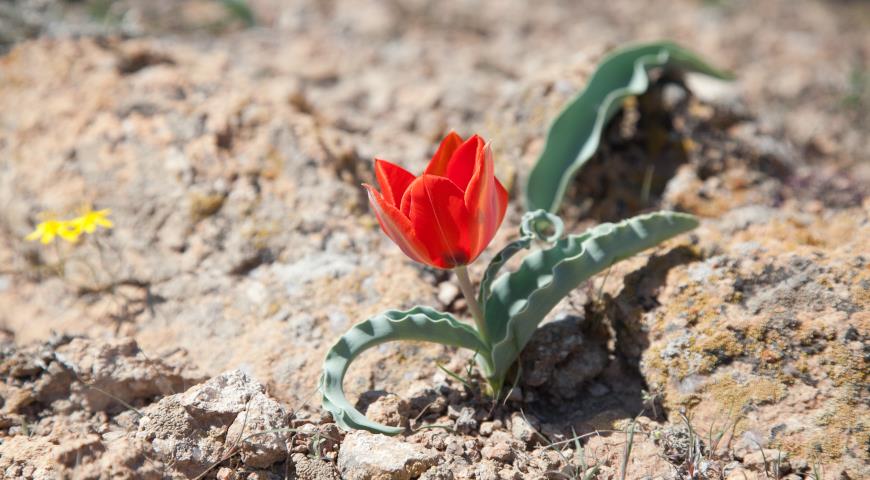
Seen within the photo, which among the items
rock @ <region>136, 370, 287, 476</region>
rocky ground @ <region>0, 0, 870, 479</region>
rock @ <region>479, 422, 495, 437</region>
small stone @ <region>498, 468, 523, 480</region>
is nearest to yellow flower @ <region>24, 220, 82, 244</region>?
rocky ground @ <region>0, 0, 870, 479</region>

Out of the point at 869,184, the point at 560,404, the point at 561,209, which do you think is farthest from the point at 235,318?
the point at 869,184

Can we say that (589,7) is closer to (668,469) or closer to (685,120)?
(685,120)

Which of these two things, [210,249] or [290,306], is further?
[210,249]

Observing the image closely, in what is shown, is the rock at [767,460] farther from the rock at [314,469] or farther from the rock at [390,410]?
the rock at [314,469]

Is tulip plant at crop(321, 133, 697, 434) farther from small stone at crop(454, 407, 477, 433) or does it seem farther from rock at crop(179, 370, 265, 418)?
rock at crop(179, 370, 265, 418)

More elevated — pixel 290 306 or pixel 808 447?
pixel 290 306

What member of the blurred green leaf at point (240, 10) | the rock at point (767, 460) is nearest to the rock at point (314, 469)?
the rock at point (767, 460)

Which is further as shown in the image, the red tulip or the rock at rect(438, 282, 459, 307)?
the rock at rect(438, 282, 459, 307)
